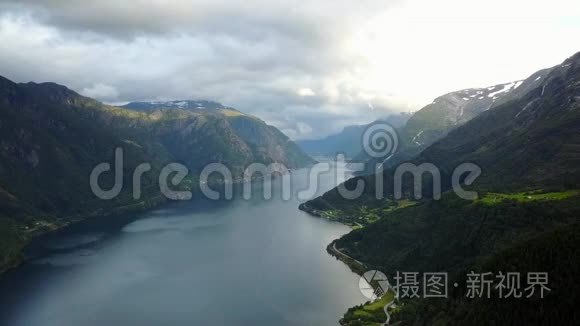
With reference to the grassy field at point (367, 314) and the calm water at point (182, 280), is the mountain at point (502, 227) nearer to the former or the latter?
the grassy field at point (367, 314)

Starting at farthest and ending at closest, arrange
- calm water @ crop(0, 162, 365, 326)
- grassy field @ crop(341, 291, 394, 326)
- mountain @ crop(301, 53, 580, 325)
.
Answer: calm water @ crop(0, 162, 365, 326), grassy field @ crop(341, 291, 394, 326), mountain @ crop(301, 53, 580, 325)

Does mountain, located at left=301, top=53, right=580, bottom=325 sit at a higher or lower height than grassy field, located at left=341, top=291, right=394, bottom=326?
higher

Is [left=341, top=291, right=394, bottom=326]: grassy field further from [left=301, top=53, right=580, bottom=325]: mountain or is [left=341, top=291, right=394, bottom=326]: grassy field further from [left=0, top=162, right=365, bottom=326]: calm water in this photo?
[left=0, top=162, right=365, bottom=326]: calm water

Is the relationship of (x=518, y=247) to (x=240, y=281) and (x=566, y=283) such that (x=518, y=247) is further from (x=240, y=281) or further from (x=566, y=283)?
(x=240, y=281)

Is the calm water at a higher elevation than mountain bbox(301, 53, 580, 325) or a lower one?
lower

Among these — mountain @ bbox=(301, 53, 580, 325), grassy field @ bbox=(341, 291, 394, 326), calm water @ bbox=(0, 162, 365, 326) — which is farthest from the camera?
calm water @ bbox=(0, 162, 365, 326)

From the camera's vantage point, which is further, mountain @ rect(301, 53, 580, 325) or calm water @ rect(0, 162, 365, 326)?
calm water @ rect(0, 162, 365, 326)

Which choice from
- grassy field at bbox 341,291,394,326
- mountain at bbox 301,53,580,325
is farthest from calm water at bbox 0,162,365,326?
mountain at bbox 301,53,580,325

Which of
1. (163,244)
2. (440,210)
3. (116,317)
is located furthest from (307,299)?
(163,244)
